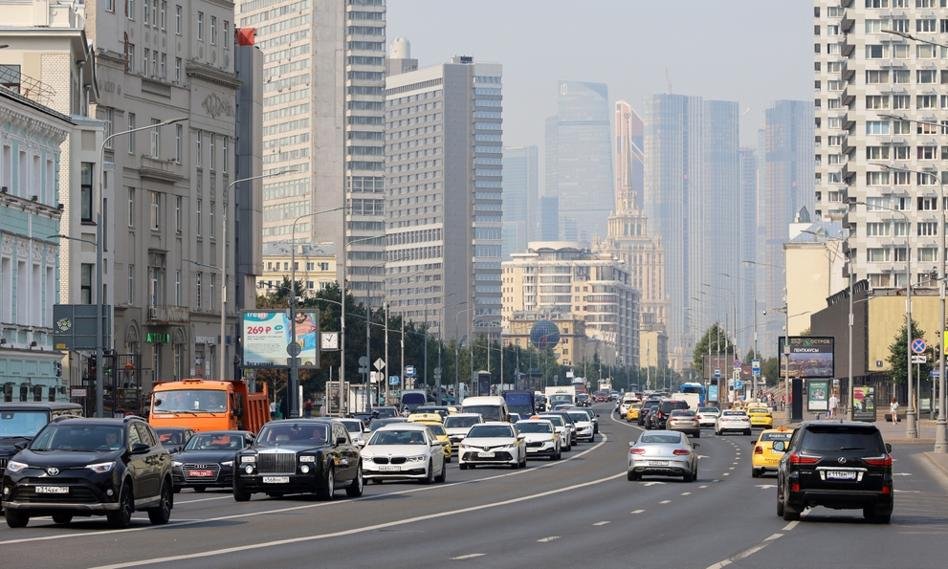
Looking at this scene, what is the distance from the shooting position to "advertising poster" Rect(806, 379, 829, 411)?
4102 inches

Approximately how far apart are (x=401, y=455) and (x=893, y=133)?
119713mm

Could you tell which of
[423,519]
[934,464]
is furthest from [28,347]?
[423,519]

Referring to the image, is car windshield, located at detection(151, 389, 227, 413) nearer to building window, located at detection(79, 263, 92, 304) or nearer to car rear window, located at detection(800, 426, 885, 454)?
car rear window, located at detection(800, 426, 885, 454)

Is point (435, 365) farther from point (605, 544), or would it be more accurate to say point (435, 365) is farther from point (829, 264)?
point (605, 544)

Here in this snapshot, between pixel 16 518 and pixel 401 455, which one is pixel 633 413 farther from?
pixel 16 518

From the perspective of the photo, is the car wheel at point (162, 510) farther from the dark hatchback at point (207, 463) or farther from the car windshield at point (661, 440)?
the car windshield at point (661, 440)

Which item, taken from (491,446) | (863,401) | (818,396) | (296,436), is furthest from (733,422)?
(296,436)

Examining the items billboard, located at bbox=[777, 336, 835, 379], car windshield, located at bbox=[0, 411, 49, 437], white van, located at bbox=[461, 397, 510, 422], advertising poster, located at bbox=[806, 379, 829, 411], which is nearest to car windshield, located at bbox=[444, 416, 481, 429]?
white van, located at bbox=[461, 397, 510, 422]

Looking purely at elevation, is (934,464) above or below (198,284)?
below

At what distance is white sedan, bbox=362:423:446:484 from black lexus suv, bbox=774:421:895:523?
48.4 ft

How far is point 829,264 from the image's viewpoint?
193125 millimetres

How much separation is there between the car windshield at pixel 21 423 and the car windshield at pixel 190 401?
61.5 feet

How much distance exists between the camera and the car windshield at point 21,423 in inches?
1223

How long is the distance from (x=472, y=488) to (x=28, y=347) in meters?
24.6
